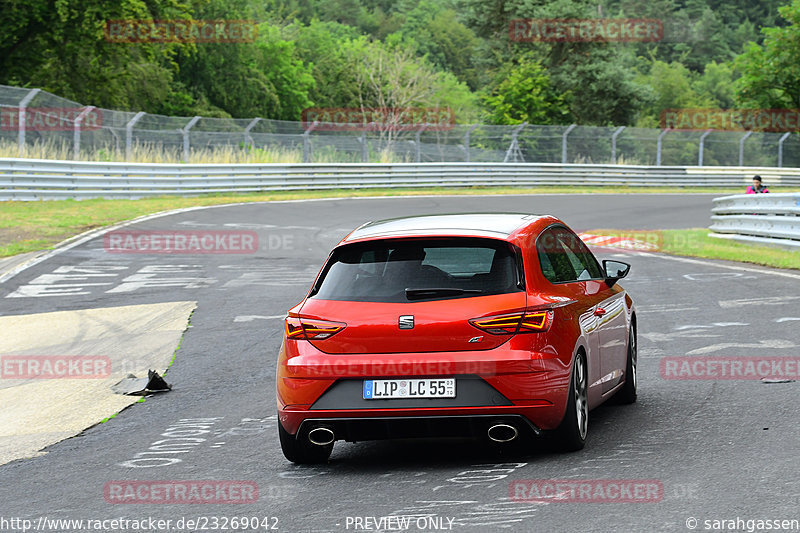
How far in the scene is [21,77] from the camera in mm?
49156

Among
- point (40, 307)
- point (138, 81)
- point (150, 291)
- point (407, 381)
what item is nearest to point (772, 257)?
point (150, 291)

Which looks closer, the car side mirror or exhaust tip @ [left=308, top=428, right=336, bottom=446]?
exhaust tip @ [left=308, top=428, right=336, bottom=446]

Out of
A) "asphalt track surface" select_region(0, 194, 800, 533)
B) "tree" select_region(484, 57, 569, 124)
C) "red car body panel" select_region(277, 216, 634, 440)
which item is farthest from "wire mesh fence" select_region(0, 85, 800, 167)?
"red car body panel" select_region(277, 216, 634, 440)

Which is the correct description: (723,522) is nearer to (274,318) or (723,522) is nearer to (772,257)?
(274,318)

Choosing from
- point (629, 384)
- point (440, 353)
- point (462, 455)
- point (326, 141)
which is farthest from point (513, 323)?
point (326, 141)

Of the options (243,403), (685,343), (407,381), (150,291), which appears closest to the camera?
(407,381)

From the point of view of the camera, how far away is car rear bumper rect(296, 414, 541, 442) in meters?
6.16

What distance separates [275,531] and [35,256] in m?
14.5

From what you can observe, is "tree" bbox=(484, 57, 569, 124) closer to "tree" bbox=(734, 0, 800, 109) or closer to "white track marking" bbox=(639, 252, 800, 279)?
"tree" bbox=(734, 0, 800, 109)

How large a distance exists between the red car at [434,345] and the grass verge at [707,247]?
1138 cm

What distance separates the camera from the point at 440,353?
617 cm

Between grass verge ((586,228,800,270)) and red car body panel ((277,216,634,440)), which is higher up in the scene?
red car body panel ((277,216,634,440))

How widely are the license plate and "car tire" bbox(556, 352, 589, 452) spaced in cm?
71

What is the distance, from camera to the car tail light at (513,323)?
6.18 m
